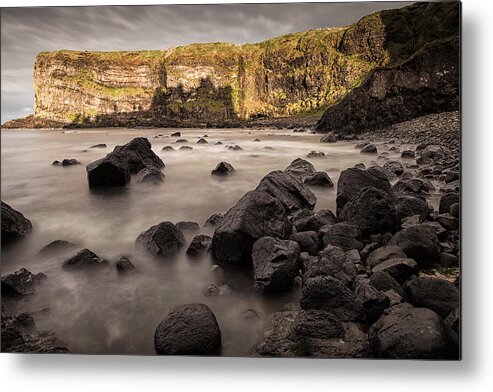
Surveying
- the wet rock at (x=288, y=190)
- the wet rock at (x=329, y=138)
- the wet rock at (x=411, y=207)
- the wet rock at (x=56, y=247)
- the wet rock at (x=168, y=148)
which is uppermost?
the wet rock at (x=329, y=138)

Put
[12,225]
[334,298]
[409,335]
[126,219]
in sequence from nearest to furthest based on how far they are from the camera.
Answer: [409,335] → [334,298] → [12,225] → [126,219]

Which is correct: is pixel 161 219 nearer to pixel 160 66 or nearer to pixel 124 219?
pixel 124 219

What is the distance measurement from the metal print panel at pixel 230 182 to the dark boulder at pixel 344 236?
0.02 meters

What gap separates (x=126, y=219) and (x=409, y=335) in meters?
2.58

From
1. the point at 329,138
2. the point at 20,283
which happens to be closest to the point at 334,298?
the point at 20,283

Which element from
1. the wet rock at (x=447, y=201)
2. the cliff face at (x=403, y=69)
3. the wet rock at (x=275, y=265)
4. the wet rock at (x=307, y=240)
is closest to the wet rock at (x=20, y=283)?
the wet rock at (x=275, y=265)

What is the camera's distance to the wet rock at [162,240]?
9.66ft

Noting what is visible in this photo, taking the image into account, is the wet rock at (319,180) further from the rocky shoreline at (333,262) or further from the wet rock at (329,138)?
the wet rock at (329,138)

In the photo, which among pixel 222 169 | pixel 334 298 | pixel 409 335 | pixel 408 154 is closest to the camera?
pixel 409 335

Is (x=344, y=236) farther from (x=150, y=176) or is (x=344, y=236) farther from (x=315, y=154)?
(x=150, y=176)

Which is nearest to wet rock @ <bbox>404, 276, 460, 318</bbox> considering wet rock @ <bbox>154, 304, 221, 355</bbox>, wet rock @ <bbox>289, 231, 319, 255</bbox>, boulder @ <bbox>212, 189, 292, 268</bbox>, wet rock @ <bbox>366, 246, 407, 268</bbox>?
wet rock @ <bbox>366, 246, 407, 268</bbox>

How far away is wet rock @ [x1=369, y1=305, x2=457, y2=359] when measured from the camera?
2064 mm

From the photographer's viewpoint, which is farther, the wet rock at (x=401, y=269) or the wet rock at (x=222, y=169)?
the wet rock at (x=222, y=169)

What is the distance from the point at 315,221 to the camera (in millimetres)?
3156
